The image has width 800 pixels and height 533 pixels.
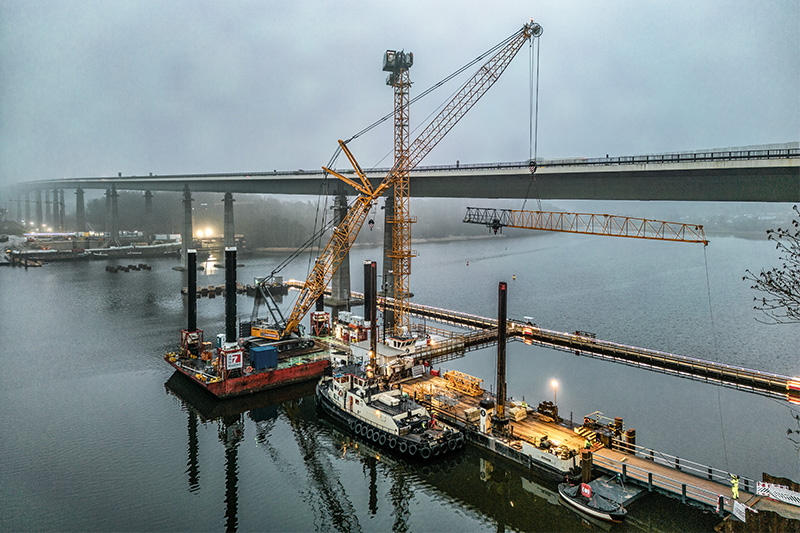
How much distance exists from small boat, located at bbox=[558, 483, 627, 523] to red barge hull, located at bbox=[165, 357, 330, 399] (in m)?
24.8

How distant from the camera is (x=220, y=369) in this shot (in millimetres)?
40125

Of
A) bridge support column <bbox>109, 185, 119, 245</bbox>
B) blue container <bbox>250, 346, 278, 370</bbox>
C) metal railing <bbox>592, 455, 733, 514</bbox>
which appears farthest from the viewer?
bridge support column <bbox>109, 185, 119, 245</bbox>

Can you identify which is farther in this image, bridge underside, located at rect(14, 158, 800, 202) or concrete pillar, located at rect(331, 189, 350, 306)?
concrete pillar, located at rect(331, 189, 350, 306)

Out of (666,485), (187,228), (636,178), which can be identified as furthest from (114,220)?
(666,485)

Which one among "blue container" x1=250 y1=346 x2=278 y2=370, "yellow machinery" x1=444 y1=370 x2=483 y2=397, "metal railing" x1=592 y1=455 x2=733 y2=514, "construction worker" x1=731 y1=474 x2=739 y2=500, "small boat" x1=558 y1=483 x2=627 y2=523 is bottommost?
"small boat" x1=558 y1=483 x2=627 y2=523

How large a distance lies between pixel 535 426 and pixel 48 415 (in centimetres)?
3490

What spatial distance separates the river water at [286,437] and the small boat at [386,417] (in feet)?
3.82

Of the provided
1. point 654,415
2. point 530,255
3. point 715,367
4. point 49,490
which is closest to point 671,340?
point 715,367

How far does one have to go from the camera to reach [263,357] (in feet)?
137

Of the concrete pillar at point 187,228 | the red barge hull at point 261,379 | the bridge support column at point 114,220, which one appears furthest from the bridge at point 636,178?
the bridge support column at point 114,220

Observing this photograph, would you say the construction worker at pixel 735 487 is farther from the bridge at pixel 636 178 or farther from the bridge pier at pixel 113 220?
the bridge pier at pixel 113 220

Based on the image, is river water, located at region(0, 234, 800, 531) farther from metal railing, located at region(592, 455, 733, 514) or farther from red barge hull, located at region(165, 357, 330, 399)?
red barge hull, located at region(165, 357, 330, 399)

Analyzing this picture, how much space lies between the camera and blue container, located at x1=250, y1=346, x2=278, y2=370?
41656 millimetres

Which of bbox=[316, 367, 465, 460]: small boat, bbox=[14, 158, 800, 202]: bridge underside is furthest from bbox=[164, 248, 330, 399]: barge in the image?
bbox=[14, 158, 800, 202]: bridge underside
